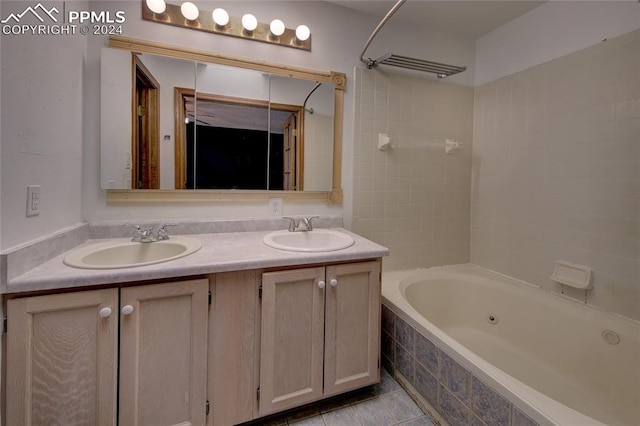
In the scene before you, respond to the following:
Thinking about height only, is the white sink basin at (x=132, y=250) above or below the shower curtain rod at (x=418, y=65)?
below

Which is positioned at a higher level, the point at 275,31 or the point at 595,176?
the point at 275,31

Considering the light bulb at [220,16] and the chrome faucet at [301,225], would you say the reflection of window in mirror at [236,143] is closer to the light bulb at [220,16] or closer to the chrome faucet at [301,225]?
the chrome faucet at [301,225]

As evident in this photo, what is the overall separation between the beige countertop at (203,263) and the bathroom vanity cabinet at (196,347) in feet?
0.15

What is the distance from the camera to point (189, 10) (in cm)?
151

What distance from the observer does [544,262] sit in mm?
1830

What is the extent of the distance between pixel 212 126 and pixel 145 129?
0.34m

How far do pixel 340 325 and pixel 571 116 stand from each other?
1845mm

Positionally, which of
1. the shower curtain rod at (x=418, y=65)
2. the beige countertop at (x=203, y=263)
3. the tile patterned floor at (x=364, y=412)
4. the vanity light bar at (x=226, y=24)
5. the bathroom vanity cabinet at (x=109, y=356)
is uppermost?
the vanity light bar at (x=226, y=24)

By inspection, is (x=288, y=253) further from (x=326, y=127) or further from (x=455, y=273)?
(x=455, y=273)

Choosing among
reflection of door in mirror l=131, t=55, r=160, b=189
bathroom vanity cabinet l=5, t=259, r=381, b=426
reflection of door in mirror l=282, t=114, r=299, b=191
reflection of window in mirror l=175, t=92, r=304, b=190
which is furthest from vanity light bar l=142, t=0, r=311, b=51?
bathroom vanity cabinet l=5, t=259, r=381, b=426

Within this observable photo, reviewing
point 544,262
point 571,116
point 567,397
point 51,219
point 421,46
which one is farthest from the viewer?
point 421,46

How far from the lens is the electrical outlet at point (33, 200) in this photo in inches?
39.6

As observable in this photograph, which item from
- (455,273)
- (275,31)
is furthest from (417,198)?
(275,31)

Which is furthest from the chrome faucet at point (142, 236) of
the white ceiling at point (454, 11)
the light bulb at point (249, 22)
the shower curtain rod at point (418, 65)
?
the white ceiling at point (454, 11)
